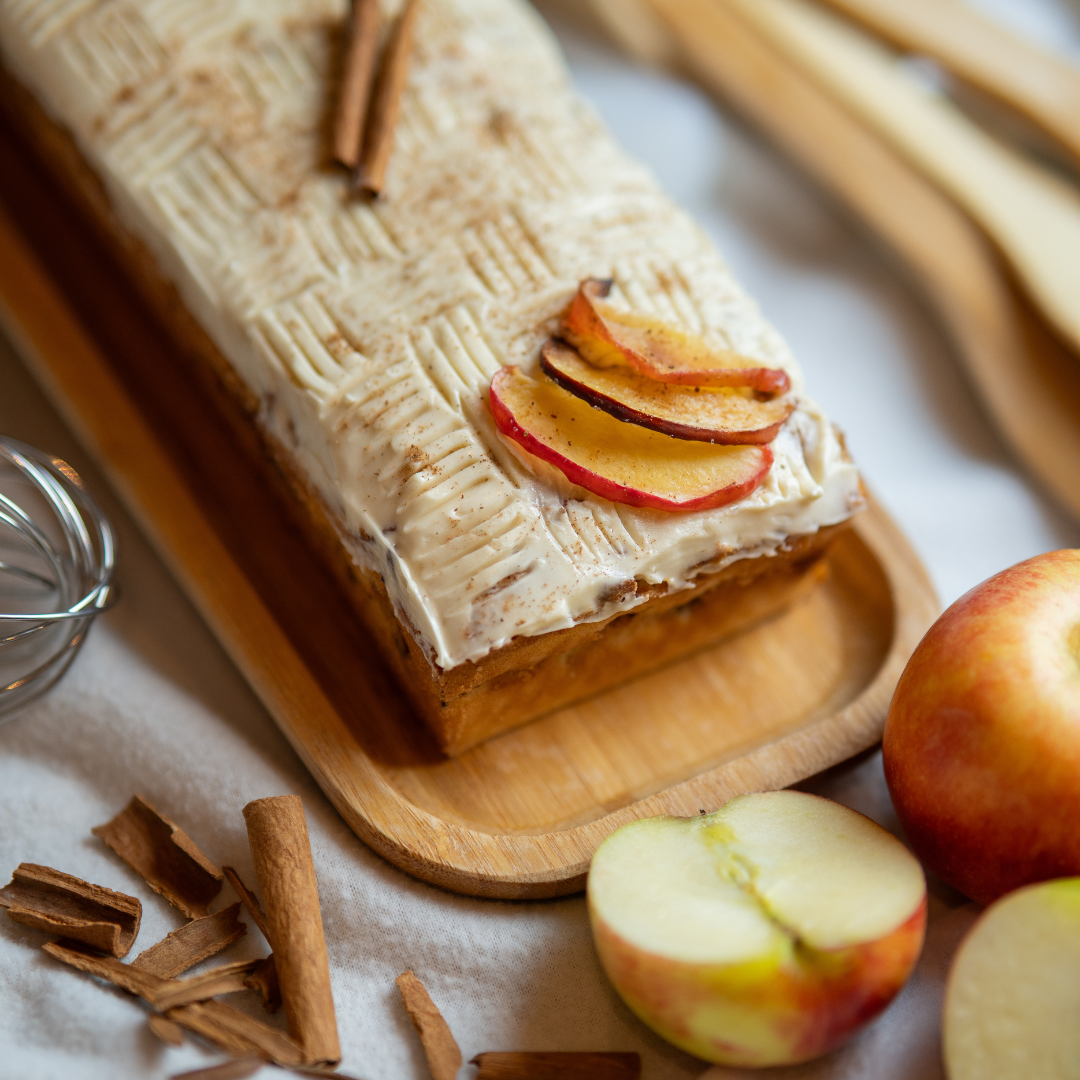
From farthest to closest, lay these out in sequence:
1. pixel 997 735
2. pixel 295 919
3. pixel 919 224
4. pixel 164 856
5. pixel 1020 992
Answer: pixel 919 224, pixel 164 856, pixel 295 919, pixel 997 735, pixel 1020 992

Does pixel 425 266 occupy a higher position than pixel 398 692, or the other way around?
pixel 425 266

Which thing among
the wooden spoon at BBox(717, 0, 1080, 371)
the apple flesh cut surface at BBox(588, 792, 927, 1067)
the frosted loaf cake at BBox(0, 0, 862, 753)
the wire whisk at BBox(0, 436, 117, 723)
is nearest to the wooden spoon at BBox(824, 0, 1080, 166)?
the wooden spoon at BBox(717, 0, 1080, 371)

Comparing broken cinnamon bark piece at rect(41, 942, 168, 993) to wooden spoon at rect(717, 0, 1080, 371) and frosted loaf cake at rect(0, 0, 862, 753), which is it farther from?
wooden spoon at rect(717, 0, 1080, 371)

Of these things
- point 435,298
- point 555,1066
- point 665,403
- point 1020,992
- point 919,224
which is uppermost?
point 435,298

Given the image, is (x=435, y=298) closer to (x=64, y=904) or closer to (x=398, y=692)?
(x=398, y=692)

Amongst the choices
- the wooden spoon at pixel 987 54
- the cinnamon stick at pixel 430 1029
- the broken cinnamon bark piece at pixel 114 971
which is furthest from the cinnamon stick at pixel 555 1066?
the wooden spoon at pixel 987 54

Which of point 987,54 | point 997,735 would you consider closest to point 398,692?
point 997,735
